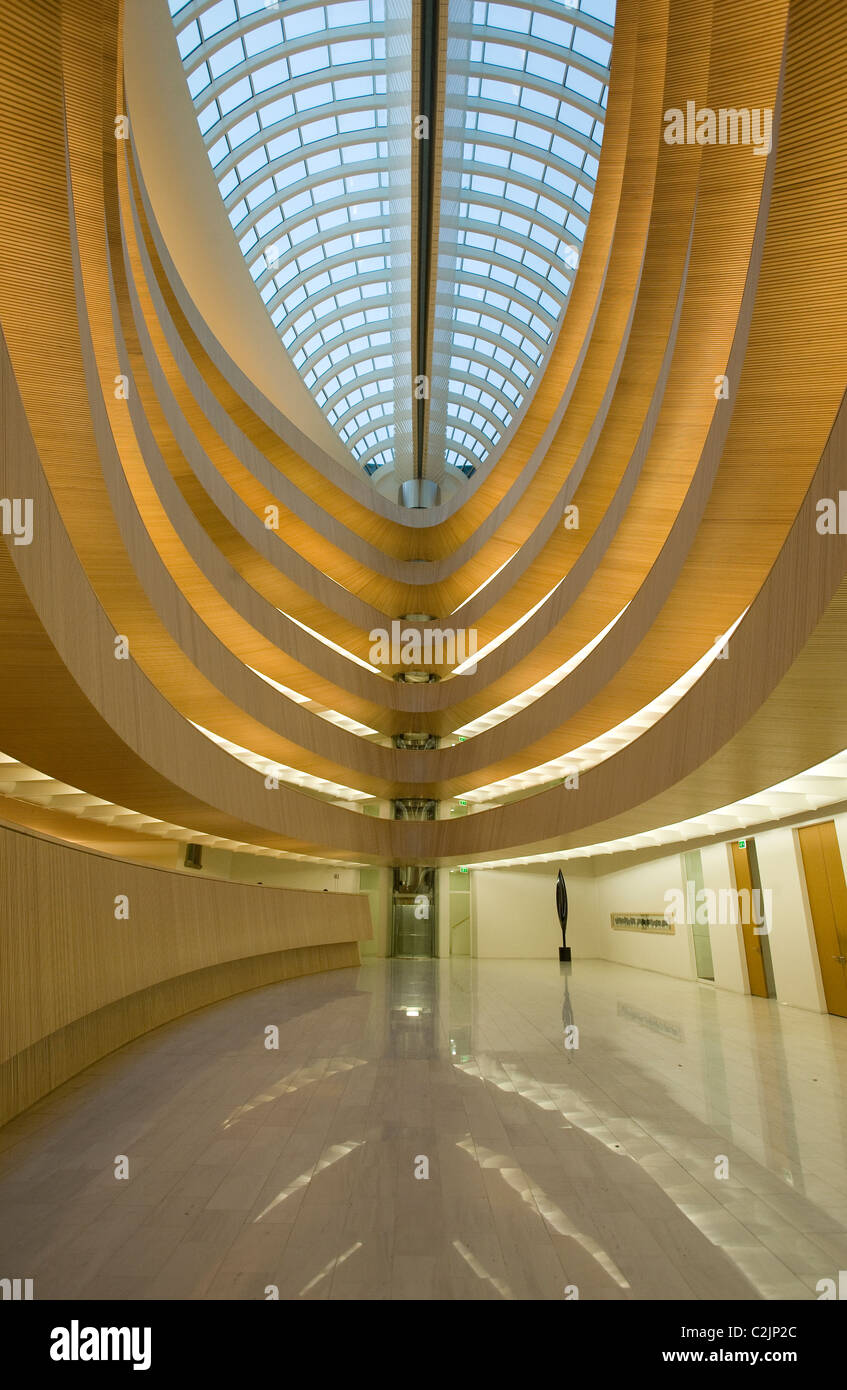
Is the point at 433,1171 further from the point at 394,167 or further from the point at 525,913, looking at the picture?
the point at 394,167

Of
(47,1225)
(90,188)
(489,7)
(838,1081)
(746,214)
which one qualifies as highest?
(489,7)

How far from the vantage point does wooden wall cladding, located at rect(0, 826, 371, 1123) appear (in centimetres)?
466

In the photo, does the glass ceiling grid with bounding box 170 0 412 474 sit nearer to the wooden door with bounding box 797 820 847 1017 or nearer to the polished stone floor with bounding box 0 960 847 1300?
the wooden door with bounding box 797 820 847 1017

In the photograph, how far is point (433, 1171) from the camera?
4277 millimetres

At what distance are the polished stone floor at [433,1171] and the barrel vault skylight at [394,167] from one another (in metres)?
17.7

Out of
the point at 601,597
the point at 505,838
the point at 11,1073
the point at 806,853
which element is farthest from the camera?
the point at 505,838

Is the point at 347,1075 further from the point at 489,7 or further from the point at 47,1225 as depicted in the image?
the point at 489,7

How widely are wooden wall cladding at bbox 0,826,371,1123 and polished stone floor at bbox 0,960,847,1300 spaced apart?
379mm

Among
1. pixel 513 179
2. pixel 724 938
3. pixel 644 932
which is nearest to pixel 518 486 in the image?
pixel 513 179

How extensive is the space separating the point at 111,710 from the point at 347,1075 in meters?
5.12

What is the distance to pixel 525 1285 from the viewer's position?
118 inches

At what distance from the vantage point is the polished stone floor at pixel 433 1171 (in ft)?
10.2

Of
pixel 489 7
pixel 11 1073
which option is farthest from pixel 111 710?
pixel 489 7

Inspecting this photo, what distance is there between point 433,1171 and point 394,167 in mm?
21808
